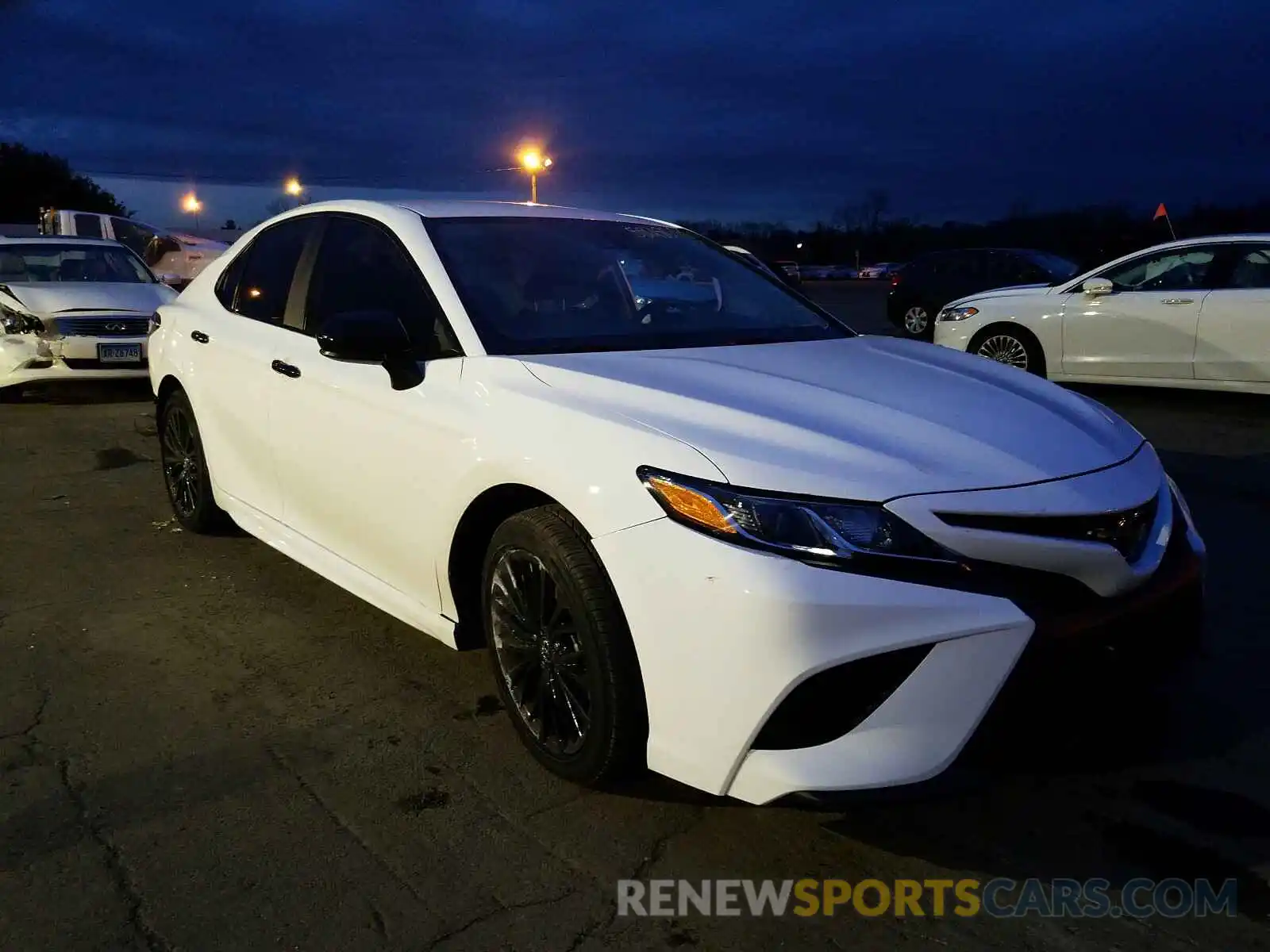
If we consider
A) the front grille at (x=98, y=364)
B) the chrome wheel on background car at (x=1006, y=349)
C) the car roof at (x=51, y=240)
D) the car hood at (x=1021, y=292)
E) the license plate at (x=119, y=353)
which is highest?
the car roof at (x=51, y=240)

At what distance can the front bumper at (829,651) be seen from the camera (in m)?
2.34

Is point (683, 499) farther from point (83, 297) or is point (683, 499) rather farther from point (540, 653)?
point (83, 297)

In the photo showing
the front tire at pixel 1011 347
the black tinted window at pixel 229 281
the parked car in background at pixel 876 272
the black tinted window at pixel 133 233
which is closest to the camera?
the black tinted window at pixel 229 281

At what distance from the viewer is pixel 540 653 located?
2994 millimetres

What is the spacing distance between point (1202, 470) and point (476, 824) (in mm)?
5698

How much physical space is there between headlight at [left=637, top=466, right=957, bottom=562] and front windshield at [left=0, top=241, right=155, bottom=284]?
10.1 metres

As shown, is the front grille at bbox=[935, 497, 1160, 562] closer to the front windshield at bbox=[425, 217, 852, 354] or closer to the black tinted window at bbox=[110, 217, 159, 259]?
the front windshield at bbox=[425, 217, 852, 354]

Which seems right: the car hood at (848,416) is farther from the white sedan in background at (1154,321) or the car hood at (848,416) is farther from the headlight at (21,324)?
the headlight at (21,324)

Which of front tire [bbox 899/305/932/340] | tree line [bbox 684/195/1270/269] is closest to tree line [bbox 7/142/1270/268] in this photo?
tree line [bbox 684/195/1270/269]

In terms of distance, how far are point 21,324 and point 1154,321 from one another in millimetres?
9914

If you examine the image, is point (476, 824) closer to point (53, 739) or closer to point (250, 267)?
point (53, 739)

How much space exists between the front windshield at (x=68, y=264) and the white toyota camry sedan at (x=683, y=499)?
7.95m

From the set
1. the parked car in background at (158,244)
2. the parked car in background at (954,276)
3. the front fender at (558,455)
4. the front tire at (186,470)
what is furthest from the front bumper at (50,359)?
the parked car in background at (954,276)

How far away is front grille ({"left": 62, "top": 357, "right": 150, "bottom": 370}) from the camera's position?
9.83 metres
